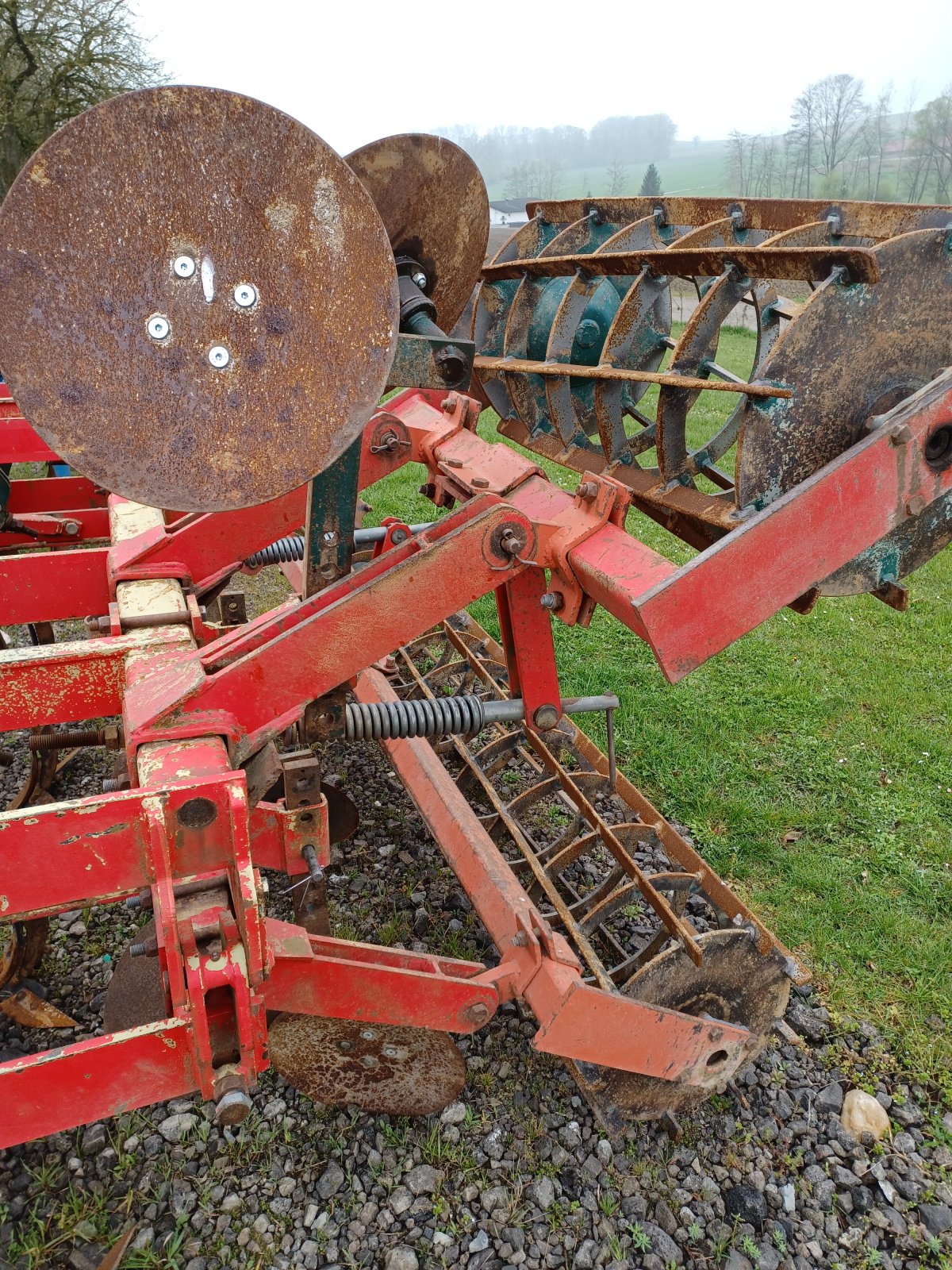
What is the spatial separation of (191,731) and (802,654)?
5062 millimetres

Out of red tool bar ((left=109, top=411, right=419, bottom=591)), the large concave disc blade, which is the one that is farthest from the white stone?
red tool bar ((left=109, top=411, right=419, bottom=591))

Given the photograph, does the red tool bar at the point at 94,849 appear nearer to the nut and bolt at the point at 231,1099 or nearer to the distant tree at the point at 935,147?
the nut and bolt at the point at 231,1099

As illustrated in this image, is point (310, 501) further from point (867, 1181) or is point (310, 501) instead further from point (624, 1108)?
point (867, 1181)

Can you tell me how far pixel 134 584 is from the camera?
3361 mm

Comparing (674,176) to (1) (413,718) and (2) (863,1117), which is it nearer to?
(1) (413,718)

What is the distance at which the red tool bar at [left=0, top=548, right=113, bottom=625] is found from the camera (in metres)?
3.42

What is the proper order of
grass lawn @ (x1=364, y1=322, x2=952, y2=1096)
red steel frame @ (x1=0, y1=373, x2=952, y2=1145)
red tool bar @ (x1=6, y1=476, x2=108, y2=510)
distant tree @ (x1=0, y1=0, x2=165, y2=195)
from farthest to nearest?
distant tree @ (x1=0, y1=0, x2=165, y2=195) < red tool bar @ (x1=6, y1=476, x2=108, y2=510) < grass lawn @ (x1=364, y1=322, x2=952, y2=1096) < red steel frame @ (x1=0, y1=373, x2=952, y2=1145)

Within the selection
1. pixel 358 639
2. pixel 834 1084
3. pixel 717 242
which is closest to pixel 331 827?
pixel 358 639

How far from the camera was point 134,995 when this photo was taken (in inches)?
120

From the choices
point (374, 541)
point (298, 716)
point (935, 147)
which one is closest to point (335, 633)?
point (298, 716)

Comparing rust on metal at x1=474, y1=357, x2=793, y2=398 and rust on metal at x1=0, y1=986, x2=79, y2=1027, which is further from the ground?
rust on metal at x1=474, y1=357, x2=793, y2=398

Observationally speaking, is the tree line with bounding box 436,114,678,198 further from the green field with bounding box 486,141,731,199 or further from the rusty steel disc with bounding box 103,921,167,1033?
the rusty steel disc with bounding box 103,921,167,1033

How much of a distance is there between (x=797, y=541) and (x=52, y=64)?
19419mm

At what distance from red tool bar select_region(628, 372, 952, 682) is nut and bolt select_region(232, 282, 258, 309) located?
1.14m
